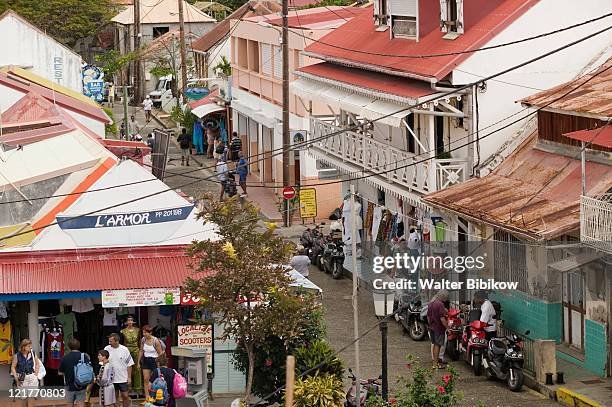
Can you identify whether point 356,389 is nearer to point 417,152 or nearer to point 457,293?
point 457,293

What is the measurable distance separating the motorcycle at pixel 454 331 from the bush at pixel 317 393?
5281mm

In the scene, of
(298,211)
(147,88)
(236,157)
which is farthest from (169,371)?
(147,88)

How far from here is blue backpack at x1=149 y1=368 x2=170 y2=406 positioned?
67.1 feet

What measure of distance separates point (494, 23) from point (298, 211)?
1493 cm

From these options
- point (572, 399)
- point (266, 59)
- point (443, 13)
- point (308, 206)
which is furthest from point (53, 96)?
point (572, 399)

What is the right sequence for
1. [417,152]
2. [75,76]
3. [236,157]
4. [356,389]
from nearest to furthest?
1. [356,389]
2. [417,152]
3. [236,157]
4. [75,76]

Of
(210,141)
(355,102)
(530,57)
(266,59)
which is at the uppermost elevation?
(266,59)

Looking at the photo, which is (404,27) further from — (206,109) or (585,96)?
(206,109)

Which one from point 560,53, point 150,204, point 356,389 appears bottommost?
point 356,389

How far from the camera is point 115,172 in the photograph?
80.6 ft

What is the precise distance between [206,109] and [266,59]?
951 centimetres

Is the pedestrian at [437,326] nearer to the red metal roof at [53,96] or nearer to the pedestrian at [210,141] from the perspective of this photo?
the red metal roof at [53,96]

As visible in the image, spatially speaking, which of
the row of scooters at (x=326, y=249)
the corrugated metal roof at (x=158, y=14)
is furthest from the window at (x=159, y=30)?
the row of scooters at (x=326, y=249)

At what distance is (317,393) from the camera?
2038 centimetres
